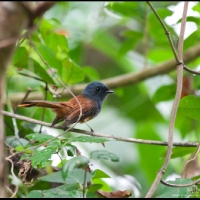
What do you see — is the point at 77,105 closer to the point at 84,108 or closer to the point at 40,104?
the point at 84,108

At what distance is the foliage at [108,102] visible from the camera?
1871 mm

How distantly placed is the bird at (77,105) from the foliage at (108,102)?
12 cm

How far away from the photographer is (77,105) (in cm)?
285

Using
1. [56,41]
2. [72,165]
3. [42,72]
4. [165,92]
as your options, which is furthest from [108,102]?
[72,165]

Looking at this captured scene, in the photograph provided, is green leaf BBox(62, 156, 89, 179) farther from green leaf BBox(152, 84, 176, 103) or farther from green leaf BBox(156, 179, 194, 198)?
green leaf BBox(152, 84, 176, 103)

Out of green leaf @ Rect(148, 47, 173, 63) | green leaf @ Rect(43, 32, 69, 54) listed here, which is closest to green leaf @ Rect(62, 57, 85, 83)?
green leaf @ Rect(43, 32, 69, 54)

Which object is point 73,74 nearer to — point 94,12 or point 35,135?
point 35,135

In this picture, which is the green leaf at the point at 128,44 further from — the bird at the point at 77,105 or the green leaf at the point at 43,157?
the green leaf at the point at 43,157

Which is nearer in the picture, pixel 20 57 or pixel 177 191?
pixel 177 191

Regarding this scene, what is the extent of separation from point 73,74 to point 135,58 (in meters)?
2.57

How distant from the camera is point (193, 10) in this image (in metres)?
2.99

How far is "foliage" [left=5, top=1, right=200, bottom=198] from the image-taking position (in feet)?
6.14

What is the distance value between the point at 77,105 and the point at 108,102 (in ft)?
11.3

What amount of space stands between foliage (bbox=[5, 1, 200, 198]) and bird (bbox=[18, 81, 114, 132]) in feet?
0.38
